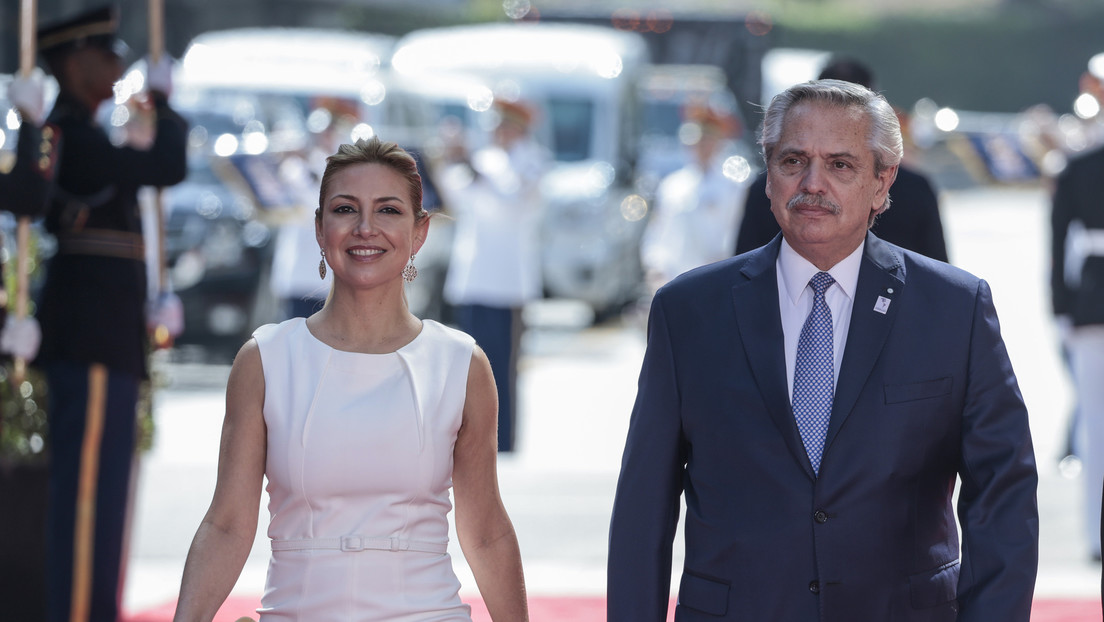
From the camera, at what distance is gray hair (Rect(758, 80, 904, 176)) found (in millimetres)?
3057

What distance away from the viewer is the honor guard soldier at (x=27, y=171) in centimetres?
474

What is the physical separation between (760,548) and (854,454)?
0.24 m

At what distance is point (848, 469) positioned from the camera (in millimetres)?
2918

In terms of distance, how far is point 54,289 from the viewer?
5160 millimetres

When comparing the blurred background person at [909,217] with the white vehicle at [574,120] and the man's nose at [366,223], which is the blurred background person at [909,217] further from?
the white vehicle at [574,120]

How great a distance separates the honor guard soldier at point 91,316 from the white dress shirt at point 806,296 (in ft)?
8.65

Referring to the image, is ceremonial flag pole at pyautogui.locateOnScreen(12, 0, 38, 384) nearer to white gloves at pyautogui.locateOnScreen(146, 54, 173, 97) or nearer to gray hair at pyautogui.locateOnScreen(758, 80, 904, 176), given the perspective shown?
white gloves at pyautogui.locateOnScreen(146, 54, 173, 97)

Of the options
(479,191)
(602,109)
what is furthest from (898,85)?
(479,191)

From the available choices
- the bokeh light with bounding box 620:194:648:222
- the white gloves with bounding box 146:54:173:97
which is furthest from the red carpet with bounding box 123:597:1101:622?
the bokeh light with bounding box 620:194:648:222

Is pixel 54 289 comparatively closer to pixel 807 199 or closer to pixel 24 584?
pixel 24 584

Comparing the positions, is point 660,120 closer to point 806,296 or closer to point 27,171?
point 27,171

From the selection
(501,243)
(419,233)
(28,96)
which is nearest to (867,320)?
(419,233)

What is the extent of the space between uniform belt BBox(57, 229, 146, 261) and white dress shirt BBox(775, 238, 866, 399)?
→ 2.72 meters

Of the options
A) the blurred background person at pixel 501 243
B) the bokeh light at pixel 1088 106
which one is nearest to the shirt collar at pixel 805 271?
the bokeh light at pixel 1088 106
